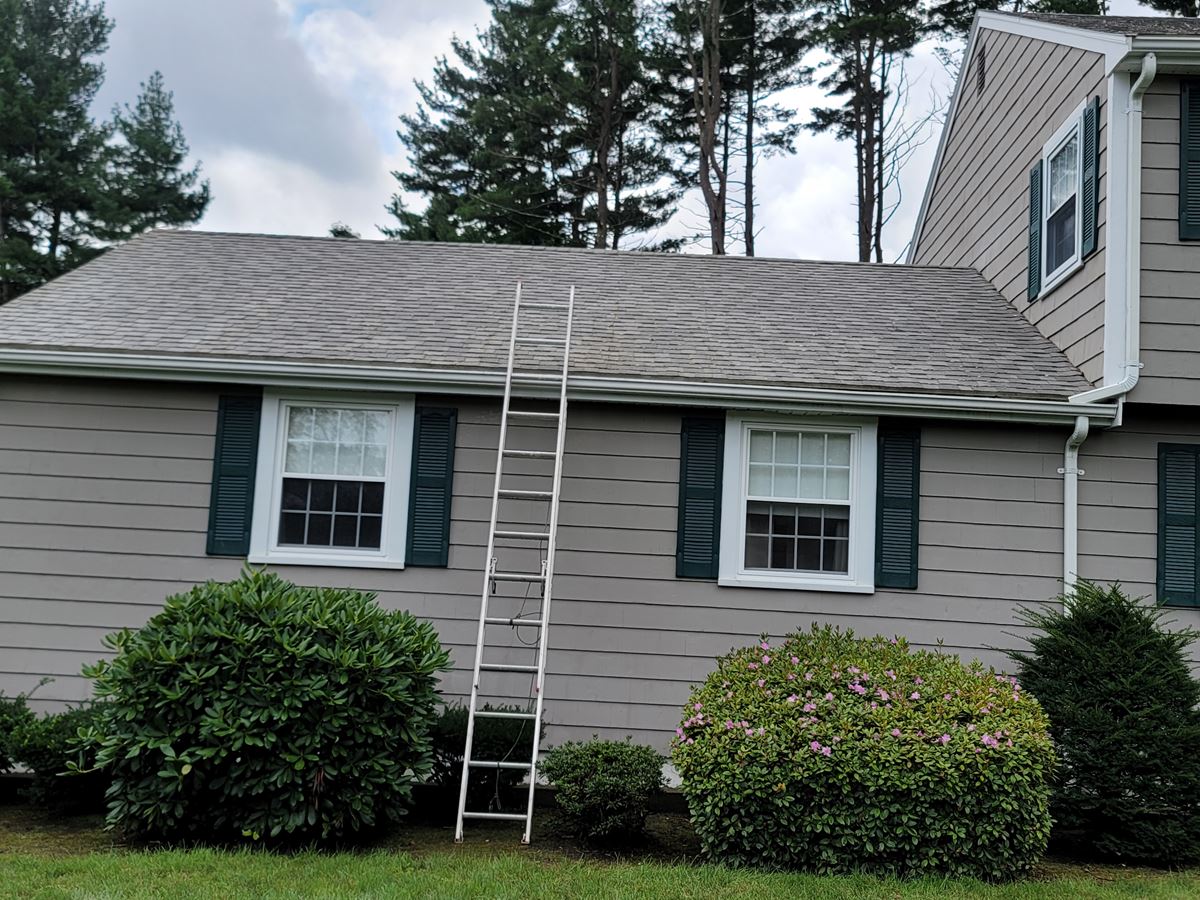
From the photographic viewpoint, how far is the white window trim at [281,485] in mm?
7199

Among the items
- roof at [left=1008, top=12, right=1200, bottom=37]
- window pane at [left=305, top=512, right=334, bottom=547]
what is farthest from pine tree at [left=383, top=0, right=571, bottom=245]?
window pane at [left=305, top=512, right=334, bottom=547]

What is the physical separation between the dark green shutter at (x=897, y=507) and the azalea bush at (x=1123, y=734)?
1227mm

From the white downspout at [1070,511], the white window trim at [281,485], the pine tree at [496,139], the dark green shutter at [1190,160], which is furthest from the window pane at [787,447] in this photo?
the pine tree at [496,139]

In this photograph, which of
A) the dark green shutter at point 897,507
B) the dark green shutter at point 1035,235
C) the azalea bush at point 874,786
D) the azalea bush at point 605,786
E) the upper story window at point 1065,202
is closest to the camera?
the azalea bush at point 874,786

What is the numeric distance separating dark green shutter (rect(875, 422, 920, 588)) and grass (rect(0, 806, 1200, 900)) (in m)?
2.20

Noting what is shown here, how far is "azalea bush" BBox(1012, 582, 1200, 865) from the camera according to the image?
5.60m

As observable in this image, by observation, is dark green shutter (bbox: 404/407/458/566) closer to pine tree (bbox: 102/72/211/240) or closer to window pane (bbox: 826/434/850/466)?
window pane (bbox: 826/434/850/466)

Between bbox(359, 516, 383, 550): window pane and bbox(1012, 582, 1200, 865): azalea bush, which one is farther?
bbox(359, 516, 383, 550): window pane

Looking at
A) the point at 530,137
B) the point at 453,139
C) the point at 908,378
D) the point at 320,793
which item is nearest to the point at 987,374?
the point at 908,378

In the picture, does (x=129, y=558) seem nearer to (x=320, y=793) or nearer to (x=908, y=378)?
(x=320, y=793)

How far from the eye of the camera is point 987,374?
7473 millimetres

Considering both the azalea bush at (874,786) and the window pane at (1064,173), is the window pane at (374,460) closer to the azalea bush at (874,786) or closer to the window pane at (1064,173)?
the azalea bush at (874,786)

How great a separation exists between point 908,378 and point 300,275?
5.65 meters

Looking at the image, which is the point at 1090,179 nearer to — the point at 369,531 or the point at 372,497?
the point at 372,497
